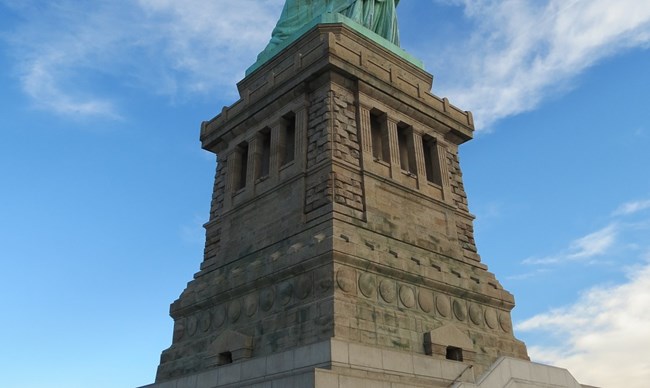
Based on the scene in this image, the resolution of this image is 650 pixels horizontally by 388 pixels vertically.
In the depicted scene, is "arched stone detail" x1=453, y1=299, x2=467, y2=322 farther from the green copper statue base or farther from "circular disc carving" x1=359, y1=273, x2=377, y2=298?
the green copper statue base

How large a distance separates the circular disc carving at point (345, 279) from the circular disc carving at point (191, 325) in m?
7.56

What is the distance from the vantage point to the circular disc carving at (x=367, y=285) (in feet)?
64.7

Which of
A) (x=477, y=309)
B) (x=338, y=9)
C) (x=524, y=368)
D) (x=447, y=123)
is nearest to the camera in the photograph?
(x=524, y=368)

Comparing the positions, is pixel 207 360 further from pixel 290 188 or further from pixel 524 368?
pixel 524 368

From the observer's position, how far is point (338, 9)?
3050cm

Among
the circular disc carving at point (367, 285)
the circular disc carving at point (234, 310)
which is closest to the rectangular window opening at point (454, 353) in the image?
the circular disc carving at point (367, 285)

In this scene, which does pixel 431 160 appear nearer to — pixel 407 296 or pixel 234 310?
pixel 407 296

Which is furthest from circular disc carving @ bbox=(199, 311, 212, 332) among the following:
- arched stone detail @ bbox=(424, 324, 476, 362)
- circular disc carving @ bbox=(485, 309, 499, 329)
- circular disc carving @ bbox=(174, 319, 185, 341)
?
circular disc carving @ bbox=(485, 309, 499, 329)

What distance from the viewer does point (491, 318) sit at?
23.6 meters

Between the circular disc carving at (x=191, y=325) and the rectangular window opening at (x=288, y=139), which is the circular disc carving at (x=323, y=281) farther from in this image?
the rectangular window opening at (x=288, y=139)

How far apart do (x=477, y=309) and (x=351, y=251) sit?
6.67m

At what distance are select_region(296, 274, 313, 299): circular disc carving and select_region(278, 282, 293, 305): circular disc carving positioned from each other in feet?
1.24

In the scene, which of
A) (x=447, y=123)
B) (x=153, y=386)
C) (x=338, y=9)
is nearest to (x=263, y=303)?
(x=153, y=386)

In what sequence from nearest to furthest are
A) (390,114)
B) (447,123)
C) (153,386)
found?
(153,386)
(390,114)
(447,123)
